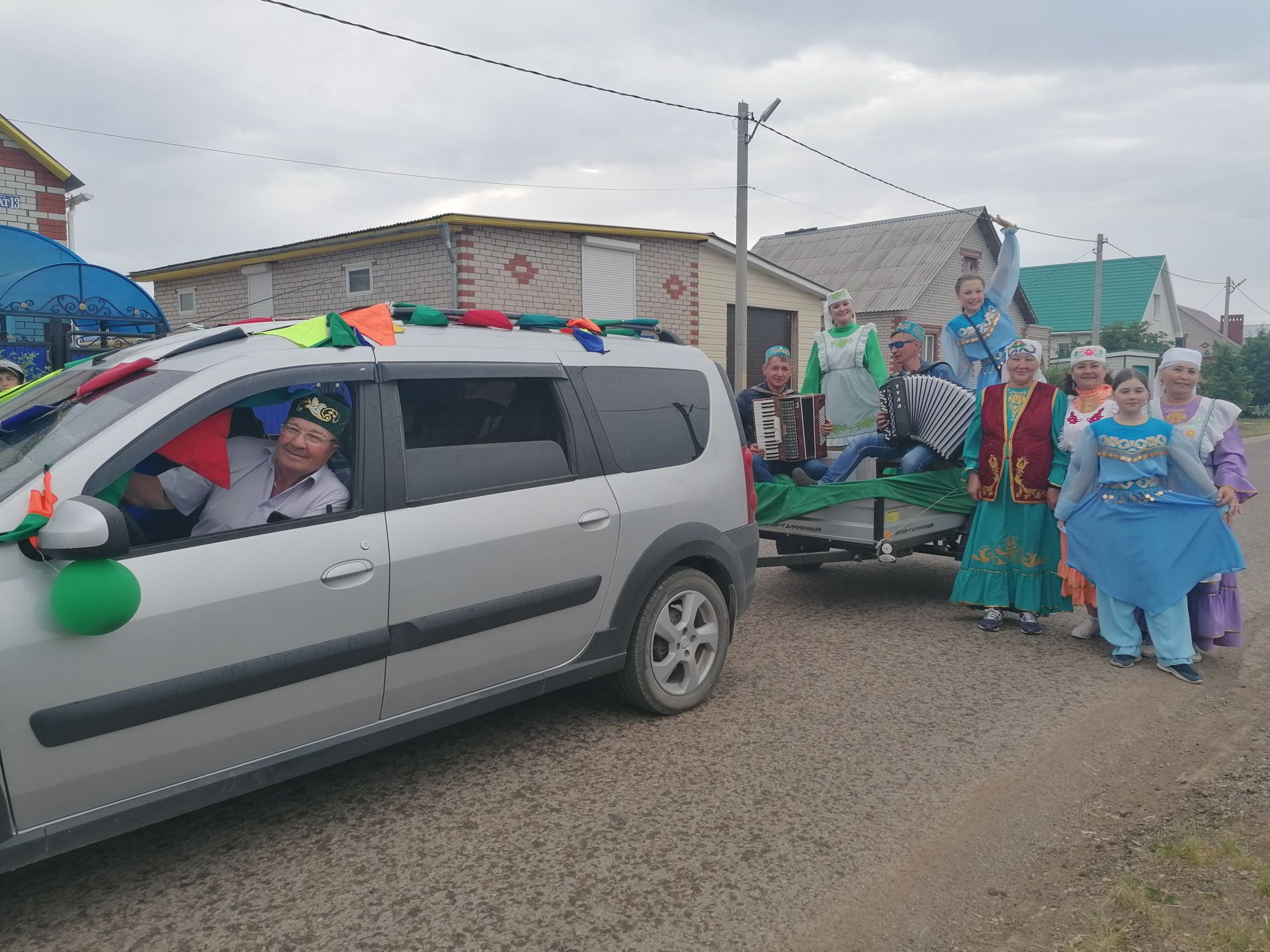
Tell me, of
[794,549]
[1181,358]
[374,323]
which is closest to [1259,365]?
[1181,358]

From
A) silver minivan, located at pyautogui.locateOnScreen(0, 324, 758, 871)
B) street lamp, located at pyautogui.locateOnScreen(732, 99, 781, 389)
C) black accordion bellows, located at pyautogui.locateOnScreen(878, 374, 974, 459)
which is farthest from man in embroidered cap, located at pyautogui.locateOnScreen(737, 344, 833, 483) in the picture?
street lamp, located at pyautogui.locateOnScreen(732, 99, 781, 389)

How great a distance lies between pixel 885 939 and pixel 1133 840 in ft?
4.00

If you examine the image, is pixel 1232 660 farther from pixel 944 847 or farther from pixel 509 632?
pixel 509 632

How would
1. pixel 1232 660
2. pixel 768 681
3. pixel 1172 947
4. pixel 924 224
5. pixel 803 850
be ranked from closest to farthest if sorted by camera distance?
pixel 1172 947 < pixel 803 850 < pixel 768 681 < pixel 1232 660 < pixel 924 224

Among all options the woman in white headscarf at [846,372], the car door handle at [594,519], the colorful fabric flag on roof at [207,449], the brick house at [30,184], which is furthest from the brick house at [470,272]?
the colorful fabric flag on roof at [207,449]

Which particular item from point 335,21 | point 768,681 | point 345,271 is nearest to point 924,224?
point 345,271

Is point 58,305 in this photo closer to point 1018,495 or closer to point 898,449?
point 898,449

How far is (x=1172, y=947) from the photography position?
2.78 m

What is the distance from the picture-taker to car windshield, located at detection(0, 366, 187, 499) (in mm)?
2928

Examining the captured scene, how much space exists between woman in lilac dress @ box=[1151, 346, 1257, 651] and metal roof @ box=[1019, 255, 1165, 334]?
4676 centimetres

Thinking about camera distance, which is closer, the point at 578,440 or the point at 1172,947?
the point at 1172,947

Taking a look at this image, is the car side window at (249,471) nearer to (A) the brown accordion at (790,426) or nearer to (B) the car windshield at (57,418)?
(B) the car windshield at (57,418)

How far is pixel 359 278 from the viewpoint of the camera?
18969 millimetres

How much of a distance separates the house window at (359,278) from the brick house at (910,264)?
15.9m
